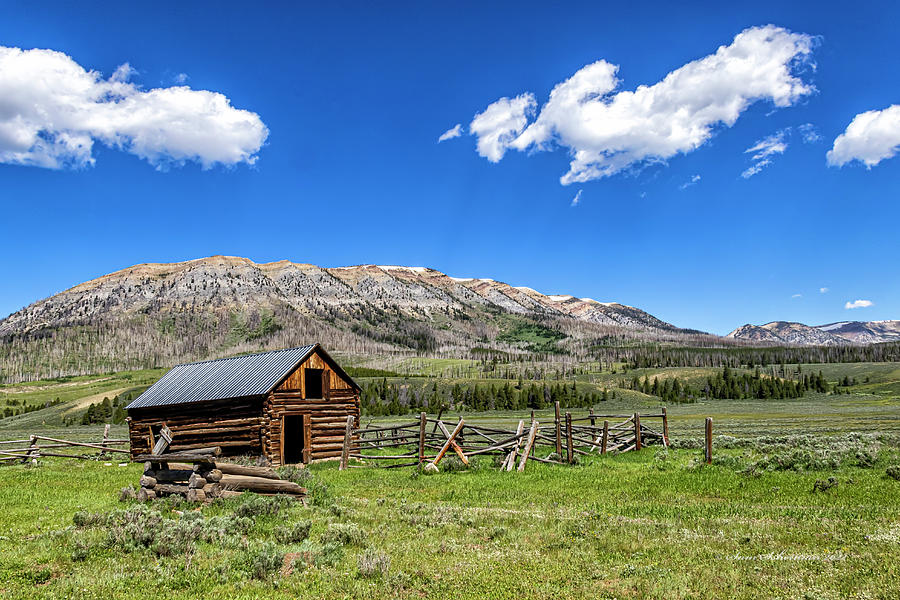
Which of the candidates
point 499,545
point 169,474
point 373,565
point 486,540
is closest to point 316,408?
point 169,474

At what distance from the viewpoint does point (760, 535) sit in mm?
9984

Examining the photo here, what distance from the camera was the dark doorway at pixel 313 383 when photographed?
94.8 feet

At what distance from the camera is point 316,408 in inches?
1115

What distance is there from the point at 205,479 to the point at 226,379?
52.2ft

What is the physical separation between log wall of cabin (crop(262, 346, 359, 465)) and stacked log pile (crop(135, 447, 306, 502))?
11776 millimetres

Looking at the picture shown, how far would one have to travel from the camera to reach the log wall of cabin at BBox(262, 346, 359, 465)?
26.2 meters

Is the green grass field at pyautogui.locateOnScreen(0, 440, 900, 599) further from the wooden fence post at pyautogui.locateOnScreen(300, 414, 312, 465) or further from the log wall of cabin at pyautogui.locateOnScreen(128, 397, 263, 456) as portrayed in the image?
the wooden fence post at pyautogui.locateOnScreen(300, 414, 312, 465)

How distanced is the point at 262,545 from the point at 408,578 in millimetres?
3070

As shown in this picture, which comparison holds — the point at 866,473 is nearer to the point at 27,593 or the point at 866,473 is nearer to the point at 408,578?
the point at 408,578

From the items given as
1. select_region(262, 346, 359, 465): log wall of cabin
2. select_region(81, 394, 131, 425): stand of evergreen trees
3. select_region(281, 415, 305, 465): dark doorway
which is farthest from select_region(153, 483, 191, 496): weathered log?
select_region(81, 394, 131, 425): stand of evergreen trees

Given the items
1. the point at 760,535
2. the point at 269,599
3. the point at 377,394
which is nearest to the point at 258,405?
the point at 269,599

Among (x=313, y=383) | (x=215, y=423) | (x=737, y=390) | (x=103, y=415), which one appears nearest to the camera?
(x=215, y=423)

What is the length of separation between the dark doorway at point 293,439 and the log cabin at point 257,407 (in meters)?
0.05

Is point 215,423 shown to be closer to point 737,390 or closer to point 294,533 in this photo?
point 294,533
